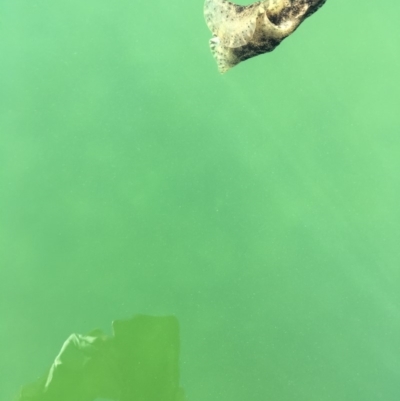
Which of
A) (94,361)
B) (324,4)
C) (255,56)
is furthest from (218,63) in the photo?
(94,361)

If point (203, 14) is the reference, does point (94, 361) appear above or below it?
below

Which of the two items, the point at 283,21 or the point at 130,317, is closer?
the point at 283,21

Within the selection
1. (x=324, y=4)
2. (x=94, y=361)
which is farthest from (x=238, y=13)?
(x=94, y=361)

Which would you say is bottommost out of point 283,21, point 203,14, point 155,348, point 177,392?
point 177,392

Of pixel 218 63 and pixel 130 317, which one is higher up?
pixel 218 63

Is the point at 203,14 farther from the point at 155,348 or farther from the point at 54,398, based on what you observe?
the point at 54,398

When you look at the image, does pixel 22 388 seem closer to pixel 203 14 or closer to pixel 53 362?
pixel 53 362
